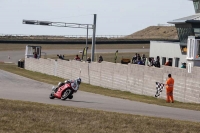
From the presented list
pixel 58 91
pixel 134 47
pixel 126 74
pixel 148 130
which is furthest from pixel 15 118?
pixel 134 47

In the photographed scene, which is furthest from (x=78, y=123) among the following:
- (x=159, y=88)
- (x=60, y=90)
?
(x=159, y=88)

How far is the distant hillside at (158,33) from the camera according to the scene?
12528 centimetres

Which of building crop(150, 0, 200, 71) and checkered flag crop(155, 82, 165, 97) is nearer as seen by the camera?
checkered flag crop(155, 82, 165, 97)

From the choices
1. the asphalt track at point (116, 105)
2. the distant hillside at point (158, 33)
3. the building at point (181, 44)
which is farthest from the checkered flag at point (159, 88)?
the distant hillside at point (158, 33)

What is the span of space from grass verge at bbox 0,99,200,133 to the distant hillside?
106481 mm

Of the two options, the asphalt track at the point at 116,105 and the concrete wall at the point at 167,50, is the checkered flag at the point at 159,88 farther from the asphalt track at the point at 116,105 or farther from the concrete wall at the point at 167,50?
the concrete wall at the point at 167,50

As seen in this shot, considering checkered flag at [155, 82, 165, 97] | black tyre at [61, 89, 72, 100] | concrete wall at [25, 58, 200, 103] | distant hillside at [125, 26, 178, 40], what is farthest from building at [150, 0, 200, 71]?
distant hillside at [125, 26, 178, 40]

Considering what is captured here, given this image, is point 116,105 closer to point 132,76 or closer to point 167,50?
point 132,76

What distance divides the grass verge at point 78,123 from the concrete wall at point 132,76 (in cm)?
1164

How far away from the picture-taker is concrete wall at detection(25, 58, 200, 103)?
2681cm

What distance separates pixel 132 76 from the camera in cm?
3350

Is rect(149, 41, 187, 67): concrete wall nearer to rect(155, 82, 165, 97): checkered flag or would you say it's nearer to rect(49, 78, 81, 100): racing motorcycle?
rect(155, 82, 165, 97): checkered flag

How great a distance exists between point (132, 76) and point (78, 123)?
65.4ft

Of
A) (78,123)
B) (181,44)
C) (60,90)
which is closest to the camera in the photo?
(78,123)
